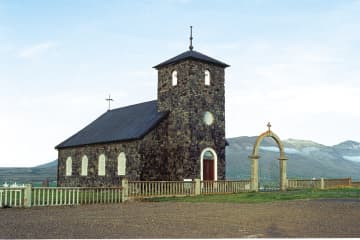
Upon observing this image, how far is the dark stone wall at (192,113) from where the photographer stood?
2925 cm

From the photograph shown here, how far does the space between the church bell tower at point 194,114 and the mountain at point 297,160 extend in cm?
8763

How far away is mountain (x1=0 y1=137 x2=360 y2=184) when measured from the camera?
125 meters

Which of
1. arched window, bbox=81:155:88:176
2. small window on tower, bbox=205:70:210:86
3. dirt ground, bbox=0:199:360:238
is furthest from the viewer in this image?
arched window, bbox=81:155:88:176

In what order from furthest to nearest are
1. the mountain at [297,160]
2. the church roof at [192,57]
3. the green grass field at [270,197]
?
the mountain at [297,160] < the church roof at [192,57] < the green grass field at [270,197]

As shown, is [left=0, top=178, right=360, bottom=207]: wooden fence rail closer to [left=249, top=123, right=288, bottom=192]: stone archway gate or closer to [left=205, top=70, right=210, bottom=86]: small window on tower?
[left=249, top=123, right=288, bottom=192]: stone archway gate

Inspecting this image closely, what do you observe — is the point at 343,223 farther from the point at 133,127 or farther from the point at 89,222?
the point at 133,127

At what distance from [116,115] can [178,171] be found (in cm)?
1139

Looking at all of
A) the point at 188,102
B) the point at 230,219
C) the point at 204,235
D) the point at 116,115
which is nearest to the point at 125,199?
the point at 188,102

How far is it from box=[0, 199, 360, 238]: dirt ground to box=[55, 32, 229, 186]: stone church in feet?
42.9

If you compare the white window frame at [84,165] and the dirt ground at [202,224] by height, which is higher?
the white window frame at [84,165]

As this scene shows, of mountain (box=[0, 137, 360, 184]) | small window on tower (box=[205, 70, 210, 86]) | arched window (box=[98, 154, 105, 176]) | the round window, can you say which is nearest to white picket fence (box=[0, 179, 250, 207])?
the round window

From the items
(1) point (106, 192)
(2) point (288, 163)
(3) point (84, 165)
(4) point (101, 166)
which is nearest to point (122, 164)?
(4) point (101, 166)

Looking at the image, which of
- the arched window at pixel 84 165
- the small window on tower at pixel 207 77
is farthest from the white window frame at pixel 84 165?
the small window on tower at pixel 207 77

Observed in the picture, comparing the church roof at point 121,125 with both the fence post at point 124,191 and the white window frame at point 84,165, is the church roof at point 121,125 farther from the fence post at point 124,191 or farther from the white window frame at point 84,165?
the fence post at point 124,191
